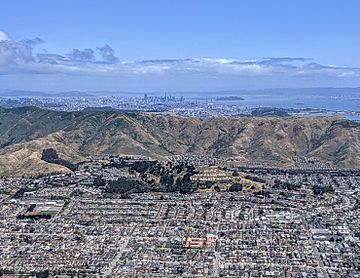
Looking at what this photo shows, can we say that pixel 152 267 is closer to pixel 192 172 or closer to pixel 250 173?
pixel 192 172

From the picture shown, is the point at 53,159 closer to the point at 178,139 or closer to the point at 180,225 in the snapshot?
the point at 178,139

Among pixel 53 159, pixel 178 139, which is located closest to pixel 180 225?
pixel 53 159

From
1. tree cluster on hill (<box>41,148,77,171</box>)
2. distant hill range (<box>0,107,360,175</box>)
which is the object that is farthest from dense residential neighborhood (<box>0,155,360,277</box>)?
distant hill range (<box>0,107,360,175</box>)

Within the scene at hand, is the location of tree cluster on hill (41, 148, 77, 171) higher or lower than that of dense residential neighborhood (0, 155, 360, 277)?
higher

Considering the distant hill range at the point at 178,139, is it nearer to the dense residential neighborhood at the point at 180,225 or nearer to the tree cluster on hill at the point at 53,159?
the tree cluster on hill at the point at 53,159

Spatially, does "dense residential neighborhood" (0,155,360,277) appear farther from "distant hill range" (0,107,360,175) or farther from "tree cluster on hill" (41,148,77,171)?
"distant hill range" (0,107,360,175)

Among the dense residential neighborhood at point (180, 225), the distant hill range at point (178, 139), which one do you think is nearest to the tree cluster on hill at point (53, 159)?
the distant hill range at point (178, 139)

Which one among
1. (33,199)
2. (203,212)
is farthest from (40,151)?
(203,212)

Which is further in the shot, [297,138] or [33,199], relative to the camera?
[297,138]
